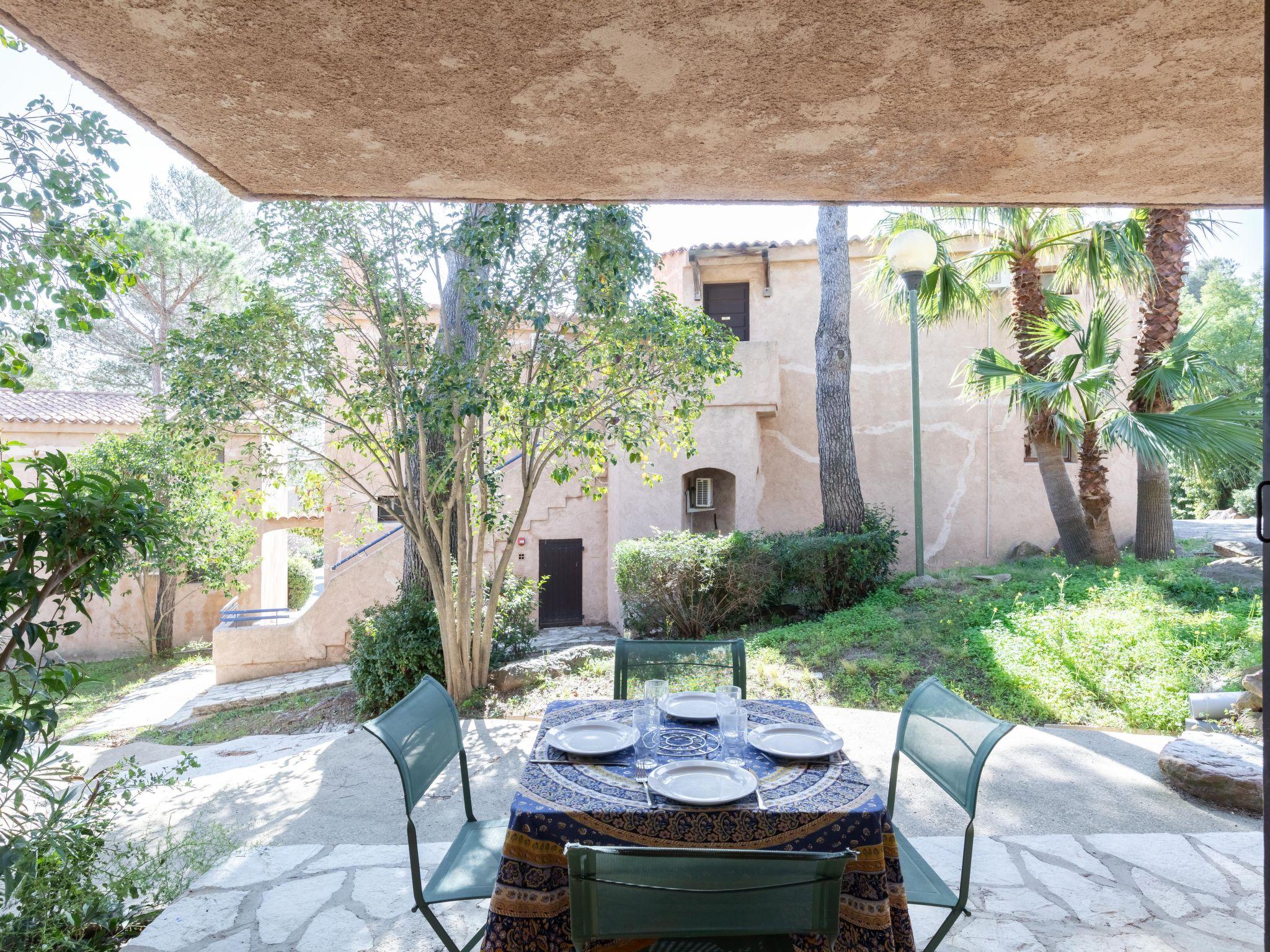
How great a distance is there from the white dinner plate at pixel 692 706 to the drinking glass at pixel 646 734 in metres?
0.14

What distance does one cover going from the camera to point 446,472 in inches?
230

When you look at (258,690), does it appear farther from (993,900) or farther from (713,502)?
(993,900)

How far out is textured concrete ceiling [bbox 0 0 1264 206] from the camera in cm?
149

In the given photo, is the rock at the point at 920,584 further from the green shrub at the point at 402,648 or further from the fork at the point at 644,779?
the fork at the point at 644,779

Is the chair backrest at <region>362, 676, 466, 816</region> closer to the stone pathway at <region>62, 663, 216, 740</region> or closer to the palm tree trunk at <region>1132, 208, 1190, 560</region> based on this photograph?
the stone pathway at <region>62, 663, 216, 740</region>

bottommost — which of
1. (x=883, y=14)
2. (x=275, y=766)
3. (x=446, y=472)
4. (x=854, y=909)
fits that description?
(x=275, y=766)

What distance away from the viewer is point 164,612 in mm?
12945

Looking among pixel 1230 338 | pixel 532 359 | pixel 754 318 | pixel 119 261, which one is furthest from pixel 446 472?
pixel 1230 338

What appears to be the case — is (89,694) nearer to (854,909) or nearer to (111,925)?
(111,925)

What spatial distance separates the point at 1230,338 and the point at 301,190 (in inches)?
785

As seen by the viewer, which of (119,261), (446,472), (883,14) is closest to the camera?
(883,14)

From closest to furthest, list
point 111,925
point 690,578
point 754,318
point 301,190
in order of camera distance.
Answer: point 301,190 → point 111,925 → point 690,578 → point 754,318

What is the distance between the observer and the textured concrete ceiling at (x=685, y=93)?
58.5 inches

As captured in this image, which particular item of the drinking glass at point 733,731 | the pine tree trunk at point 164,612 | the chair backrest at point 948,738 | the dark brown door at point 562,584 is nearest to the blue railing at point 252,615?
the pine tree trunk at point 164,612
